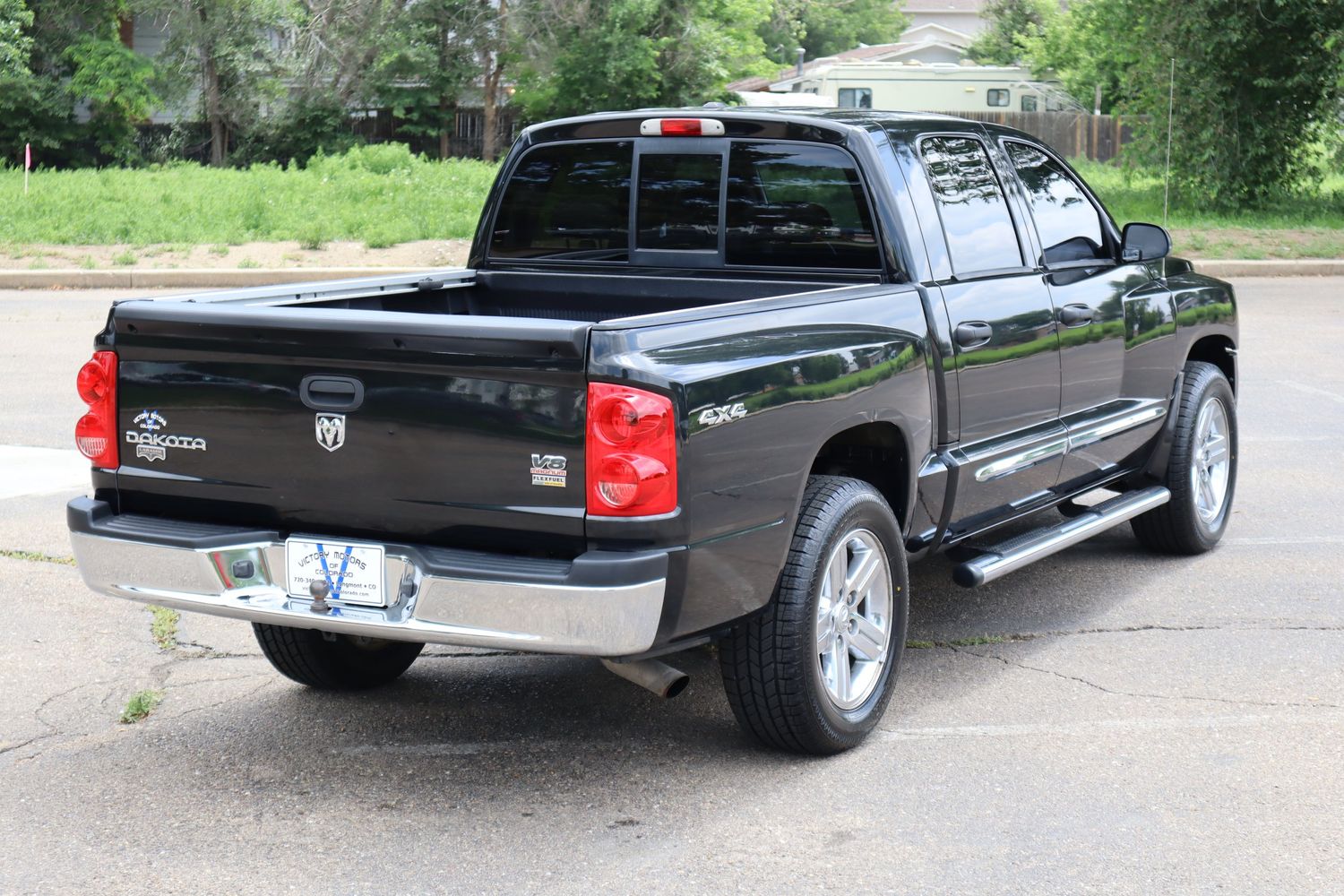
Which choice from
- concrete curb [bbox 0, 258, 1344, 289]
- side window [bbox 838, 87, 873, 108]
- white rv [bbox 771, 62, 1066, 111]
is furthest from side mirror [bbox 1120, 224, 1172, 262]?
side window [bbox 838, 87, 873, 108]

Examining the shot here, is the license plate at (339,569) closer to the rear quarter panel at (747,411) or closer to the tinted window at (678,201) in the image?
the rear quarter panel at (747,411)

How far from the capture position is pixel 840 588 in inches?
180

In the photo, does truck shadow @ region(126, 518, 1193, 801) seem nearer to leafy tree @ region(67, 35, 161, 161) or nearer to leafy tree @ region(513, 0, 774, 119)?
leafy tree @ region(67, 35, 161, 161)

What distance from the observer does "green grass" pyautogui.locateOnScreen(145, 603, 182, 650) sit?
5.72 m

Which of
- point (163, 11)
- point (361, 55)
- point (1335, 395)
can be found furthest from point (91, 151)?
point (1335, 395)

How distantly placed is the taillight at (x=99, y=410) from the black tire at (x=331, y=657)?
832 millimetres

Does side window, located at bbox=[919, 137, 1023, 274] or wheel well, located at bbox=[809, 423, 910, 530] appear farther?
side window, located at bbox=[919, 137, 1023, 274]

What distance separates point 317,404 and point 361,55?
118 ft

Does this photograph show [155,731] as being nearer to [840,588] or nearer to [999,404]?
[840,588]

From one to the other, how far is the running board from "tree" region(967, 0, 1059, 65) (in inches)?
2710

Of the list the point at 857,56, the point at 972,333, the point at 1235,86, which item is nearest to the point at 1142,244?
the point at 972,333

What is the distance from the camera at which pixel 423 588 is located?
12.8ft

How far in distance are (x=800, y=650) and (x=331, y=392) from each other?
143 centimetres

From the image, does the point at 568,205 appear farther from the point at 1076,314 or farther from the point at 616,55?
the point at 616,55
